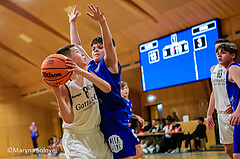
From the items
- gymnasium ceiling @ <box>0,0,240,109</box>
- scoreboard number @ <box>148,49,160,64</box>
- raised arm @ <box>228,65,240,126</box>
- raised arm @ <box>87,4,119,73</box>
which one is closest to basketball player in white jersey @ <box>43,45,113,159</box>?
raised arm @ <box>87,4,119,73</box>

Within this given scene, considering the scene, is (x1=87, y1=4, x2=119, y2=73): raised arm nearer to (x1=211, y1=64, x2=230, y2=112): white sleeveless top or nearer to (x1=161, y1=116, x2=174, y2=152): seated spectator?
(x1=211, y1=64, x2=230, y2=112): white sleeveless top

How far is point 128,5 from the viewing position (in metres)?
11.3

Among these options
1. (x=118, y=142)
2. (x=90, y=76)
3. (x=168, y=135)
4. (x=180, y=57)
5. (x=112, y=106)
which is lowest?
(x=168, y=135)

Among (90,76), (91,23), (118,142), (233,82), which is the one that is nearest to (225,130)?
(233,82)

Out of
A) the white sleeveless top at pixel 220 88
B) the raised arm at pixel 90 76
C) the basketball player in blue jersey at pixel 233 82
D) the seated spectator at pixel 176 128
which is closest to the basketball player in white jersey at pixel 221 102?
the white sleeveless top at pixel 220 88

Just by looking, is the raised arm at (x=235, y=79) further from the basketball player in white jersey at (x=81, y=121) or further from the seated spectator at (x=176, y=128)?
the seated spectator at (x=176, y=128)

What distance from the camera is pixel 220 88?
4.42 metres

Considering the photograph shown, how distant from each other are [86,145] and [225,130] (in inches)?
94.2

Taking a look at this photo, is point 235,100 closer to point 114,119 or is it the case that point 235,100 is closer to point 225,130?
point 225,130

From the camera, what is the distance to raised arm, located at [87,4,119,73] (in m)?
2.66

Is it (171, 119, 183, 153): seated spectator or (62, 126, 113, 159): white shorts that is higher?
(62, 126, 113, 159): white shorts

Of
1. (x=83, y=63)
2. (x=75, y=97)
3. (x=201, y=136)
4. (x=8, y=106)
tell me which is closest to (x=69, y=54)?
(x=83, y=63)

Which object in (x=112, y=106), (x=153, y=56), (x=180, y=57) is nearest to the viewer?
(x=112, y=106)

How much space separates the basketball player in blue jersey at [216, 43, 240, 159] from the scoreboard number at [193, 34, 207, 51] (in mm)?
6438
